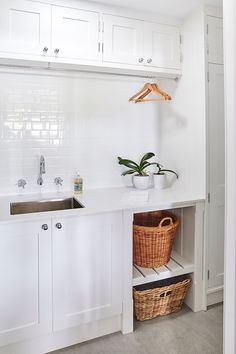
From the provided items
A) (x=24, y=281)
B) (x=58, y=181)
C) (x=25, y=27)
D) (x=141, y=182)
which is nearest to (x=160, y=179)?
(x=141, y=182)

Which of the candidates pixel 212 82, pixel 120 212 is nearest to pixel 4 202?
pixel 120 212

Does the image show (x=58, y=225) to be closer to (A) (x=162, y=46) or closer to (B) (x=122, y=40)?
(B) (x=122, y=40)

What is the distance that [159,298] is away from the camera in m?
2.17

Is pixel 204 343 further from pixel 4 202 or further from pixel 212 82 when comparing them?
pixel 212 82

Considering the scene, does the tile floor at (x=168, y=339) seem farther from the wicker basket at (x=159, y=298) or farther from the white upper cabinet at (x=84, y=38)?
the white upper cabinet at (x=84, y=38)

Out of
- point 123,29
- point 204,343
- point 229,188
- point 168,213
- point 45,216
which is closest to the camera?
point 229,188

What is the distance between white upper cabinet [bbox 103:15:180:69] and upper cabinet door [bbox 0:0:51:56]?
444 mm

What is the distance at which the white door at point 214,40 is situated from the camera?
2176 millimetres

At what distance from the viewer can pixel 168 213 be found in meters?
2.49

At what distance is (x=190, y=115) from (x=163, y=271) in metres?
1.26

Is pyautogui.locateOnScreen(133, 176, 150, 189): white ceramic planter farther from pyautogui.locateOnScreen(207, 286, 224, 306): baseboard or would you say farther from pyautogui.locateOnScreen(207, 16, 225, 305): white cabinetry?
pyautogui.locateOnScreen(207, 286, 224, 306): baseboard

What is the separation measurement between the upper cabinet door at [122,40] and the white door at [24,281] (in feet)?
4.48

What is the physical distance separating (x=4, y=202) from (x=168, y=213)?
134 cm

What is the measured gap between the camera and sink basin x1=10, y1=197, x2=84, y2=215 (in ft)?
7.06
